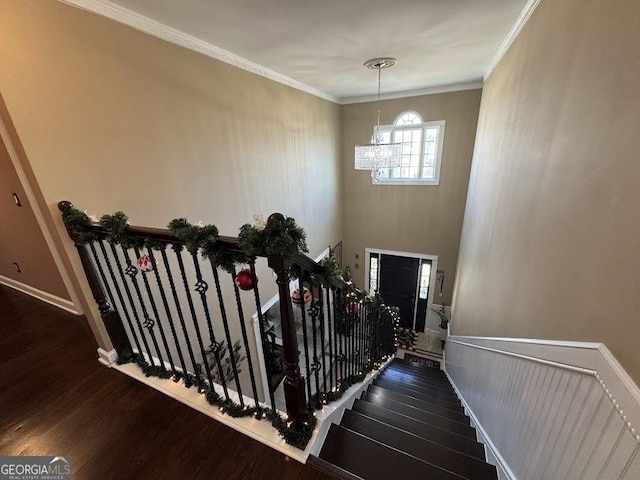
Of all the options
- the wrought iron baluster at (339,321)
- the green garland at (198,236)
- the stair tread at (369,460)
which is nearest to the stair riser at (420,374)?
the wrought iron baluster at (339,321)

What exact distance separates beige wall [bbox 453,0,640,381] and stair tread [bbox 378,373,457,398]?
1862 mm

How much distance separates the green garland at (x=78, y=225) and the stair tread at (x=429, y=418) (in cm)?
267

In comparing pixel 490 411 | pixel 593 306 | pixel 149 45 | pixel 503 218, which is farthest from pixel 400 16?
pixel 490 411

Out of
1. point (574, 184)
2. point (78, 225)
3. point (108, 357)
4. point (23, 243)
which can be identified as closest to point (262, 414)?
point (108, 357)

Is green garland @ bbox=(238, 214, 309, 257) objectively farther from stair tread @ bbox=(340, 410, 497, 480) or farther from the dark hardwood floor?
stair tread @ bbox=(340, 410, 497, 480)

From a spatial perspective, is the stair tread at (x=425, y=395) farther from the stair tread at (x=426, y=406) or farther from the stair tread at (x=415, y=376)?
the stair tread at (x=415, y=376)

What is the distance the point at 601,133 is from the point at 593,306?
65 centimetres

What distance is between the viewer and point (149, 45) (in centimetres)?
222

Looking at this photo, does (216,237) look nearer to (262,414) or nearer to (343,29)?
(262,414)

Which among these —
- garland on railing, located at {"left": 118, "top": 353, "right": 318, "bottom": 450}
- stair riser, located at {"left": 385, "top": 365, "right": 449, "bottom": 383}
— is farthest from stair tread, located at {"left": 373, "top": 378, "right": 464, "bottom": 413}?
garland on railing, located at {"left": 118, "top": 353, "right": 318, "bottom": 450}

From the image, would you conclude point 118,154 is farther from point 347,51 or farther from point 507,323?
point 507,323

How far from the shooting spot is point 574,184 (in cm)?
120

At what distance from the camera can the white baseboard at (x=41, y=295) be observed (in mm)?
2562

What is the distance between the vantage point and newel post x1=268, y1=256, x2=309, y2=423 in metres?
1.13
